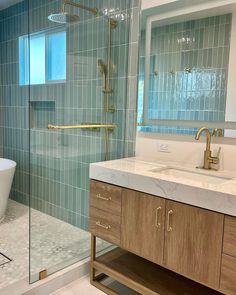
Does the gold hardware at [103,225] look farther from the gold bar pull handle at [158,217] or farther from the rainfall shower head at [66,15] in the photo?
the rainfall shower head at [66,15]

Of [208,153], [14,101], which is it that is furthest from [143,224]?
[14,101]

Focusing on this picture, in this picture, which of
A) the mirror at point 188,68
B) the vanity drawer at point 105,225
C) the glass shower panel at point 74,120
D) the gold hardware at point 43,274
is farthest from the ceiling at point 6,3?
the gold hardware at point 43,274

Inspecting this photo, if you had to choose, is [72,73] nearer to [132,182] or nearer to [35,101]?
[35,101]

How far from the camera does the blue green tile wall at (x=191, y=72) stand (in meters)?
1.90

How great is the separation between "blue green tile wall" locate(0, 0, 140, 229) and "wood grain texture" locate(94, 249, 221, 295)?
583mm

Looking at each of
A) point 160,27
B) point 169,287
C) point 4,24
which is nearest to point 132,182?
point 169,287

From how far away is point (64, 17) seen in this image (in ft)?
8.31

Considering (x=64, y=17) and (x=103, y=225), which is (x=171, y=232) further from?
(x=64, y=17)

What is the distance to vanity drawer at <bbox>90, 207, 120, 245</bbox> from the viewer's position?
6.03 feet

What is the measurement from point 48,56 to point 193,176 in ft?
6.34

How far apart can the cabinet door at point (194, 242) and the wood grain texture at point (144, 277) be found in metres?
0.30

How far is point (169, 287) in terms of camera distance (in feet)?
5.82

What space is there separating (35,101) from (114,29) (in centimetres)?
110

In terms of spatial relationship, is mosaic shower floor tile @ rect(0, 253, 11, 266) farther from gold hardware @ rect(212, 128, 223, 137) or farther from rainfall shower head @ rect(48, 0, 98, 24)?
rainfall shower head @ rect(48, 0, 98, 24)
